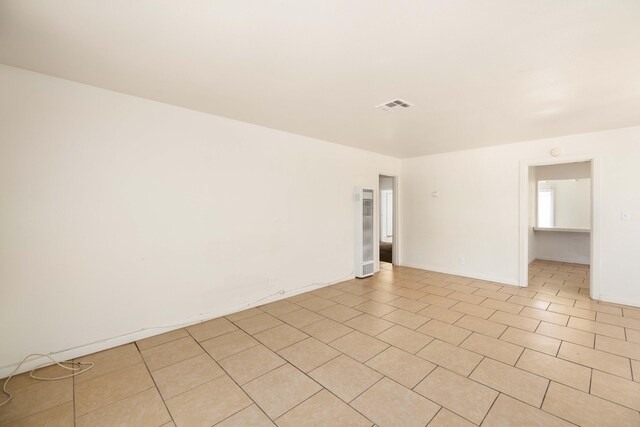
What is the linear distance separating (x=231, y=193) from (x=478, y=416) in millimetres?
2983

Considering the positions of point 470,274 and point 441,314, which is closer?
point 441,314

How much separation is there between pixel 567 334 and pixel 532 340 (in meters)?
0.46

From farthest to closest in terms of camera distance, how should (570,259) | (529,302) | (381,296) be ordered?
1. (570,259)
2. (381,296)
3. (529,302)

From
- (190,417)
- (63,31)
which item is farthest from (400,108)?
(190,417)

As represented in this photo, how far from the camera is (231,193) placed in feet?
10.7

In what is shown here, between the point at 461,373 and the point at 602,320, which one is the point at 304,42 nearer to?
the point at 461,373

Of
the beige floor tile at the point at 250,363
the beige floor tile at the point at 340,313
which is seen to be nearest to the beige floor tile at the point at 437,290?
the beige floor tile at the point at 340,313

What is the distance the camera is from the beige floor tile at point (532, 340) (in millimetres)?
2461

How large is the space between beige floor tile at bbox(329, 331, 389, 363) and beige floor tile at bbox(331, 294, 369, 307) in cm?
87

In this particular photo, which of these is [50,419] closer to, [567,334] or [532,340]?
[532,340]

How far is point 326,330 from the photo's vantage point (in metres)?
2.85

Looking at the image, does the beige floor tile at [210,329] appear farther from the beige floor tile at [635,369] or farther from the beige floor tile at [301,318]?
the beige floor tile at [635,369]

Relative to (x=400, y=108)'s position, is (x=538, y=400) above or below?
below

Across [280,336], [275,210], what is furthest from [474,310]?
[275,210]
